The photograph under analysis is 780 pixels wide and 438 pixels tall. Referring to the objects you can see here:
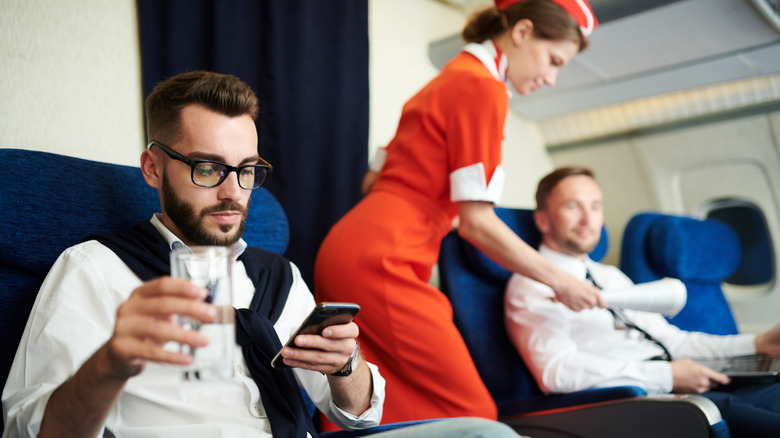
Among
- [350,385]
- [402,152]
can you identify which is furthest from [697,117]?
[350,385]

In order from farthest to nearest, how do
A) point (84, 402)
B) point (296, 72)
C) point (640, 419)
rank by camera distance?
point (296, 72) → point (640, 419) → point (84, 402)

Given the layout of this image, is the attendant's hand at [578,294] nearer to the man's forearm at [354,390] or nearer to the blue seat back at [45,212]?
the man's forearm at [354,390]

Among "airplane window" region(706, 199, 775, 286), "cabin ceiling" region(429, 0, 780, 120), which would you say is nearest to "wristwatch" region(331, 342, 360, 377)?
"cabin ceiling" region(429, 0, 780, 120)

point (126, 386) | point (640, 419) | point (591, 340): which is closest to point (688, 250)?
point (591, 340)

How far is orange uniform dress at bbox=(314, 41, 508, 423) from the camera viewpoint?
5.90 feet

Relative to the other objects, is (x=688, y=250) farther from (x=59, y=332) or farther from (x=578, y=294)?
(x=59, y=332)

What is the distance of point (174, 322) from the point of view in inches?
29.7

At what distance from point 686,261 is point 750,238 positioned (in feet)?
4.17

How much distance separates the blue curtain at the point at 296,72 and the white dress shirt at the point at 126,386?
1034 mm

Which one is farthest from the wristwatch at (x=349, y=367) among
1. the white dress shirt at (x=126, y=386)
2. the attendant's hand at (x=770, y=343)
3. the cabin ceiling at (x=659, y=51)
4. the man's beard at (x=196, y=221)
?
the cabin ceiling at (x=659, y=51)

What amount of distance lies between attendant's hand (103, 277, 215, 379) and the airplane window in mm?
4144

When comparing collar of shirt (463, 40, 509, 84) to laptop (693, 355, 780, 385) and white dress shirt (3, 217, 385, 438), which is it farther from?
laptop (693, 355, 780, 385)

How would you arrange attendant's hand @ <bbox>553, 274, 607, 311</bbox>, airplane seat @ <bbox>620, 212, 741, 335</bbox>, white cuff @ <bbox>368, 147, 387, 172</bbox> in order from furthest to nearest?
airplane seat @ <bbox>620, 212, 741, 335</bbox> → white cuff @ <bbox>368, 147, 387, 172</bbox> → attendant's hand @ <bbox>553, 274, 607, 311</bbox>

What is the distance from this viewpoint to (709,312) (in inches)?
124
